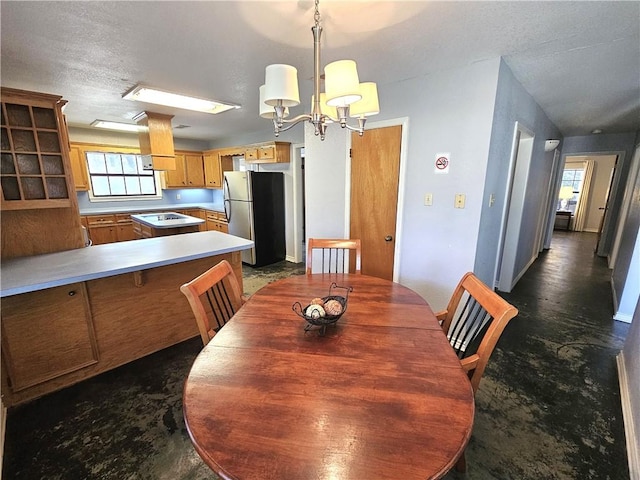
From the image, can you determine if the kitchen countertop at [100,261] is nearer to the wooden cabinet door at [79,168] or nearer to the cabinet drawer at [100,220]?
the cabinet drawer at [100,220]

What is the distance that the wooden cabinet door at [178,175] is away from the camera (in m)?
5.86

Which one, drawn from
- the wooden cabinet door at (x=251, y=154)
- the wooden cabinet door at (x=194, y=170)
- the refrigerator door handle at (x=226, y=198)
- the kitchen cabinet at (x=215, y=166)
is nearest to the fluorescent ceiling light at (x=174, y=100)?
the wooden cabinet door at (x=251, y=154)

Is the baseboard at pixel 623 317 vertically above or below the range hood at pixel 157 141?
below

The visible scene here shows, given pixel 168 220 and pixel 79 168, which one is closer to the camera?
pixel 168 220

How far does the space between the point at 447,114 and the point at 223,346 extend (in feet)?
7.66

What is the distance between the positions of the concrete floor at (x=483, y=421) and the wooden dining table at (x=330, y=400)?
81 cm

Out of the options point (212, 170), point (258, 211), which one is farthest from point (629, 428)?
point (212, 170)

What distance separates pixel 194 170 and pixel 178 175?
0.38 m

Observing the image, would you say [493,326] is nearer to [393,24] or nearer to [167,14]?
[393,24]

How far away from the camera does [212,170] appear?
616cm

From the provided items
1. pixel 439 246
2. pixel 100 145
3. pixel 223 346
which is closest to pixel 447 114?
pixel 439 246

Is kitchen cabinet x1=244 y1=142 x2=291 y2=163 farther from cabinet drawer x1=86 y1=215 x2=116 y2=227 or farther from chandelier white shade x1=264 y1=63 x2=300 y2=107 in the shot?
chandelier white shade x1=264 y1=63 x2=300 y2=107

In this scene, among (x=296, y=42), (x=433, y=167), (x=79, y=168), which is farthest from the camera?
(x=79, y=168)

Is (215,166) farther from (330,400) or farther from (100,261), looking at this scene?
(330,400)
